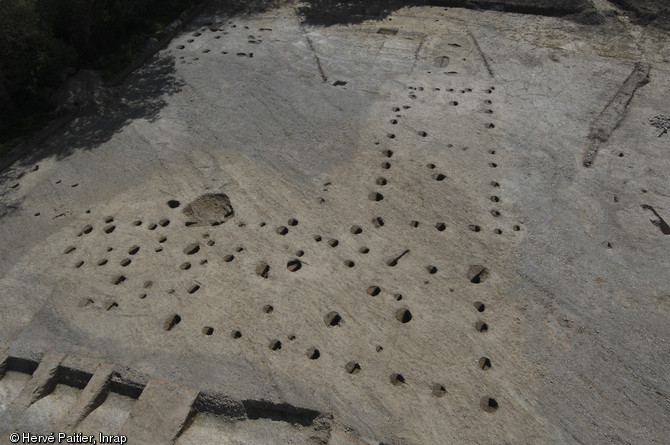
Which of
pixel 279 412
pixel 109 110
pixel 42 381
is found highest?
pixel 109 110

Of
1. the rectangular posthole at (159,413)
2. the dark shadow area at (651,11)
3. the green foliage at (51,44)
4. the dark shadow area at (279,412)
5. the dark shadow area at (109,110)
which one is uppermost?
the green foliage at (51,44)

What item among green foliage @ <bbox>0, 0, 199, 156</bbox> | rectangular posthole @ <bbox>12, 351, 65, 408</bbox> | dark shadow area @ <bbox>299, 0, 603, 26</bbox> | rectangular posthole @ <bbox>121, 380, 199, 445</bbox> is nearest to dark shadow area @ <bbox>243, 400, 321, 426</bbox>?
rectangular posthole @ <bbox>121, 380, 199, 445</bbox>

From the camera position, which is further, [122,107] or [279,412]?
[122,107]

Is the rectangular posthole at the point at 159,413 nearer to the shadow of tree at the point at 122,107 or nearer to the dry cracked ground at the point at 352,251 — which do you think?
the dry cracked ground at the point at 352,251

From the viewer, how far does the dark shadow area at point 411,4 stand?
48.0 feet

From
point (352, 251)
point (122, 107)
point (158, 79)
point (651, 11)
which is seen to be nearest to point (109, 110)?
point (122, 107)

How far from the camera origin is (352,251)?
27.7 ft

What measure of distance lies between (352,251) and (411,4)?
34.1 feet

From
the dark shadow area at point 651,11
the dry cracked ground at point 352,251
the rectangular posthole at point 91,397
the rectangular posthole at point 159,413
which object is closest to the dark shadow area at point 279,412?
the dry cracked ground at point 352,251

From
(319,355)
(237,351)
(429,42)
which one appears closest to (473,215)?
(319,355)

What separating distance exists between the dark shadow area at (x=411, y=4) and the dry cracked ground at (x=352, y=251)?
164 cm

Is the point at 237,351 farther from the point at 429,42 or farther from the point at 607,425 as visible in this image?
the point at 429,42

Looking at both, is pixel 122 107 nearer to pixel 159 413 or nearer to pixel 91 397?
pixel 91 397

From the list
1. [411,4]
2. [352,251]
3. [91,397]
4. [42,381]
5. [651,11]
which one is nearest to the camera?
[91,397]
